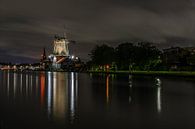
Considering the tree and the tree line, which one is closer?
the tree line

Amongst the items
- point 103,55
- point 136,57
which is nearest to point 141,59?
point 136,57

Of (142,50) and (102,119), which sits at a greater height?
(142,50)

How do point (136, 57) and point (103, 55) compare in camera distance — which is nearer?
point (136, 57)

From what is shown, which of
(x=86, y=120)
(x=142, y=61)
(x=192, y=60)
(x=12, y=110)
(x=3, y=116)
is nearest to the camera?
(x=86, y=120)

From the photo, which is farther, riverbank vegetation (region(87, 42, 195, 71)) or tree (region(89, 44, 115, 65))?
tree (region(89, 44, 115, 65))

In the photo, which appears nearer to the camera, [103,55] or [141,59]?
[141,59]

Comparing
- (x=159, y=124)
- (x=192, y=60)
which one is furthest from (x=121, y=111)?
(x=192, y=60)

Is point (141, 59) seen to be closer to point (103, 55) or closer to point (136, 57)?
point (136, 57)

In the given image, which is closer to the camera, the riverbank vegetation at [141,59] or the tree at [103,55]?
the riverbank vegetation at [141,59]

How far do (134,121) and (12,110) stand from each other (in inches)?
338

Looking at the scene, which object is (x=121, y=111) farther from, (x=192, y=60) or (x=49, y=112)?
(x=192, y=60)

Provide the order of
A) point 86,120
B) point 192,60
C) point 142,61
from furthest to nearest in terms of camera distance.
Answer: point 142,61
point 192,60
point 86,120

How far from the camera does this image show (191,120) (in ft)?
57.8

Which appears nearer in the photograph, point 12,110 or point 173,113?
point 173,113
